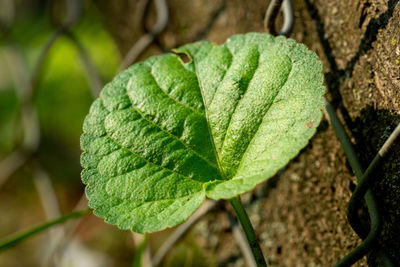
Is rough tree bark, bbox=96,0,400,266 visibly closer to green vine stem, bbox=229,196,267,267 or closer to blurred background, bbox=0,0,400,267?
blurred background, bbox=0,0,400,267

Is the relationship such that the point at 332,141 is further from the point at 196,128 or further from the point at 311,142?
the point at 196,128

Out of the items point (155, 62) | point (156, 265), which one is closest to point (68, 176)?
point (156, 265)

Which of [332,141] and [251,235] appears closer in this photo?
[251,235]

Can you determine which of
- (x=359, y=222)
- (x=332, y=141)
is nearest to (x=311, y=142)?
(x=332, y=141)

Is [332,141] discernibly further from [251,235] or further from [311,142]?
[251,235]

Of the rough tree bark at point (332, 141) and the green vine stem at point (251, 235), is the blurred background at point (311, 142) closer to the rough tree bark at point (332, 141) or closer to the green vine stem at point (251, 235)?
the rough tree bark at point (332, 141)

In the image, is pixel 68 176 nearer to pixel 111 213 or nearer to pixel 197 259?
pixel 197 259
